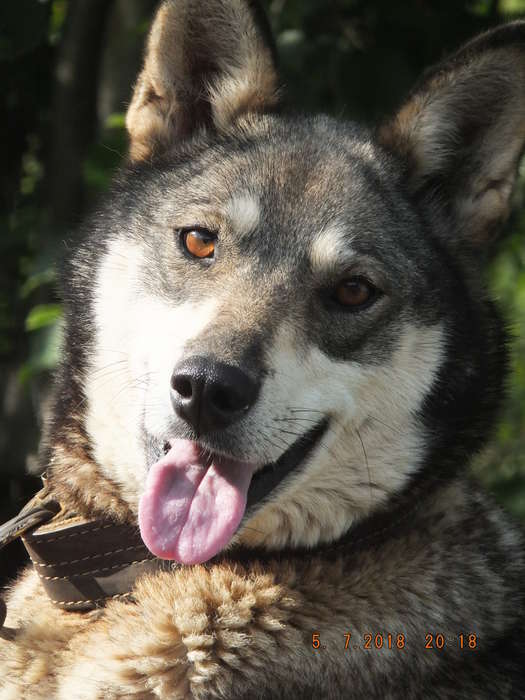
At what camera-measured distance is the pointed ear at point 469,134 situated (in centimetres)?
281

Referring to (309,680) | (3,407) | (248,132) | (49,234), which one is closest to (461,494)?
(309,680)

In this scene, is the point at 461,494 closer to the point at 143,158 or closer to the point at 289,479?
the point at 289,479

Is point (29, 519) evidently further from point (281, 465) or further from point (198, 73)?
point (198, 73)

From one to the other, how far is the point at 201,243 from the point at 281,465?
2.38ft

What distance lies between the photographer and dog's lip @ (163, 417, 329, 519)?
2549 millimetres

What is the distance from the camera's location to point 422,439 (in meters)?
2.78

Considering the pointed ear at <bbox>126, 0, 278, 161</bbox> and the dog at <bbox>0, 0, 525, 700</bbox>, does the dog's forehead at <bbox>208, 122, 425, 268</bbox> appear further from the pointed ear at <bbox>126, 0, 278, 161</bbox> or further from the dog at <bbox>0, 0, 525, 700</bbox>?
the pointed ear at <bbox>126, 0, 278, 161</bbox>

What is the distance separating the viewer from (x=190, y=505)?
8.02 feet

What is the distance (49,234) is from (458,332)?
2.48 metres

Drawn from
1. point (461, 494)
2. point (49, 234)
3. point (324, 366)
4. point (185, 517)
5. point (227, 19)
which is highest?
point (227, 19)

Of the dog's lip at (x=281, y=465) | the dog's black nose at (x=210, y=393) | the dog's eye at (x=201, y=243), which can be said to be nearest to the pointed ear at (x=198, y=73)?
the dog's eye at (x=201, y=243)

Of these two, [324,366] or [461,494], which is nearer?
[324,366]
